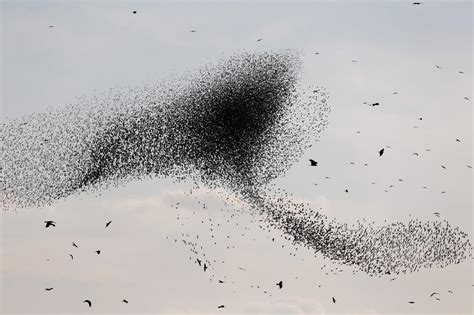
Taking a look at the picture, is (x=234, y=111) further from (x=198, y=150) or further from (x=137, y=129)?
(x=137, y=129)

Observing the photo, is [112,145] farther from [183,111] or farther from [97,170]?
[183,111]

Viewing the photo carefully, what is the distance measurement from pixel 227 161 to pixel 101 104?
270 inches

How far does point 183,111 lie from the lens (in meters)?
37.2

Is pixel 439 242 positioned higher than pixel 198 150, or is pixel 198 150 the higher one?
pixel 198 150

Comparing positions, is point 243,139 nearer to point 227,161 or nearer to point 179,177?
point 227,161

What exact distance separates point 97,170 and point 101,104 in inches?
143

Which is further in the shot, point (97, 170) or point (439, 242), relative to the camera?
point (97, 170)

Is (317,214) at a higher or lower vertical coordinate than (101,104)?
lower

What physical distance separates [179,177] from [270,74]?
7037 mm

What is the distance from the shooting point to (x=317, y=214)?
3500cm

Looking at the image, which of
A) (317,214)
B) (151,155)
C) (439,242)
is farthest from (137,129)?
(439,242)

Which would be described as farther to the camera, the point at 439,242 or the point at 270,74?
the point at 270,74

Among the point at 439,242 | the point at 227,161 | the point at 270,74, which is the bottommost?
the point at 439,242

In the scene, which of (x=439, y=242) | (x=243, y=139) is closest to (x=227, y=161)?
(x=243, y=139)
